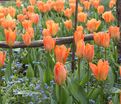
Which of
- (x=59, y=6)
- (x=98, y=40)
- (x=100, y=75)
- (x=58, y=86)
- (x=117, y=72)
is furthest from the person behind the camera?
(x=59, y=6)

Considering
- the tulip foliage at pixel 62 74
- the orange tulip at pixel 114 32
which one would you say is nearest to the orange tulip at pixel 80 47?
the tulip foliage at pixel 62 74

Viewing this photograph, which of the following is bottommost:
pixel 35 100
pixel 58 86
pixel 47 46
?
pixel 35 100

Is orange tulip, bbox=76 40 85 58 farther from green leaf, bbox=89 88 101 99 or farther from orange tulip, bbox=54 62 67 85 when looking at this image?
orange tulip, bbox=54 62 67 85

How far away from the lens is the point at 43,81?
3225 mm

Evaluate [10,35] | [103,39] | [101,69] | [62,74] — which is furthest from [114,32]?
[62,74]

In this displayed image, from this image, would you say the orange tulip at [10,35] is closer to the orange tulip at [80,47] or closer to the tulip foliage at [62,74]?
the tulip foliage at [62,74]

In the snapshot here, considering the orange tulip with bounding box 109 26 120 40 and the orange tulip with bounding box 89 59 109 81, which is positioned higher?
the orange tulip with bounding box 109 26 120 40

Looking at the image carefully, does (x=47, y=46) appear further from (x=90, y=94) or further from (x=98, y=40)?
(x=90, y=94)

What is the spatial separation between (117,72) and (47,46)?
709mm

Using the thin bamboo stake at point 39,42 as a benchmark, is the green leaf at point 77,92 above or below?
below

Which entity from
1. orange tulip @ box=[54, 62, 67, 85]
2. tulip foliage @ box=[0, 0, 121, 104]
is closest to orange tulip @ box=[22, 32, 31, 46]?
tulip foliage @ box=[0, 0, 121, 104]

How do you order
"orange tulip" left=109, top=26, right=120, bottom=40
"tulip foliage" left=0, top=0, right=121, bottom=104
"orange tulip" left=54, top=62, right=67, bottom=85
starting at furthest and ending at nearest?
"orange tulip" left=109, top=26, right=120, bottom=40, "tulip foliage" left=0, top=0, right=121, bottom=104, "orange tulip" left=54, top=62, right=67, bottom=85

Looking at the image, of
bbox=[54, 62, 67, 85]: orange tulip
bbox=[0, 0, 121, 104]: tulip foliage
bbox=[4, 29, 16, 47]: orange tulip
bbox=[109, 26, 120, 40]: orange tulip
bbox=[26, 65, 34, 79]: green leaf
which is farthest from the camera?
bbox=[26, 65, 34, 79]: green leaf

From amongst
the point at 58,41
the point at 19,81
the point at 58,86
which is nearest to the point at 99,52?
the point at 58,41
